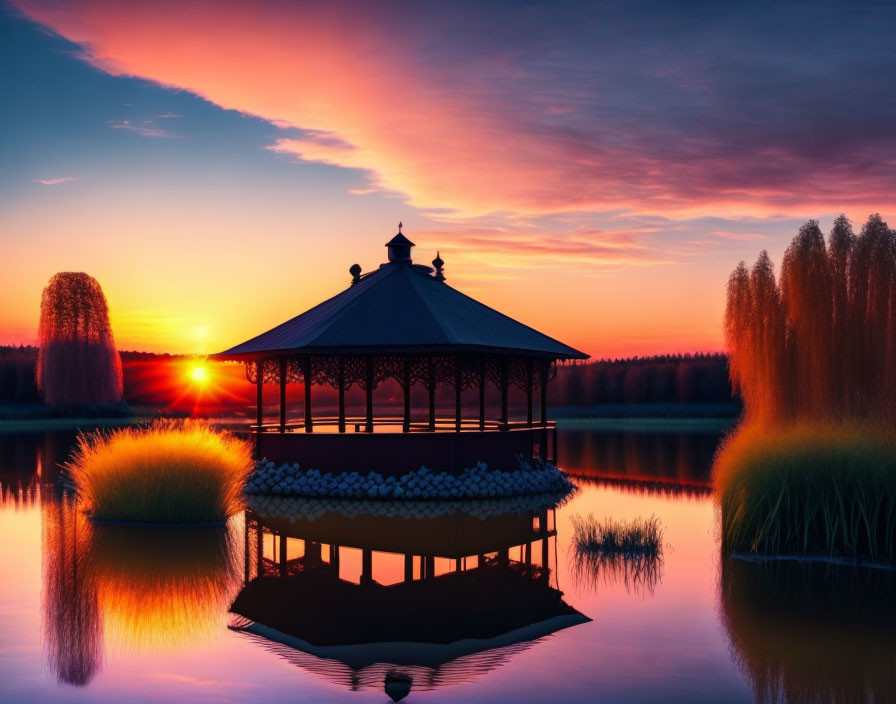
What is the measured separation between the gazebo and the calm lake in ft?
20.7

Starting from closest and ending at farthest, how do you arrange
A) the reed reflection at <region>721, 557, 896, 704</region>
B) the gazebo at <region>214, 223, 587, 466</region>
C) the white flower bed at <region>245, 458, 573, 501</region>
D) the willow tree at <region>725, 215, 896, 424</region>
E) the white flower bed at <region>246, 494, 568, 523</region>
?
the reed reflection at <region>721, 557, 896, 704</region> → the white flower bed at <region>246, 494, 568, 523</region> → the white flower bed at <region>245, 458, 573, 501</region> → the gazebo at <region>214, 223, 587, 466</region> → the willow tree at <region>725, 215, 896, 424</region>

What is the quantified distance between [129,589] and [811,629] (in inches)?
335

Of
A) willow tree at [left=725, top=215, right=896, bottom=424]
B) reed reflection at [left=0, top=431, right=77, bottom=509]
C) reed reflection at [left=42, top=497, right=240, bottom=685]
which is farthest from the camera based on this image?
willow tree at [left=725, top=215, right=896, bottom=424]

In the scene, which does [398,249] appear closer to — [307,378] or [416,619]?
[307,378]

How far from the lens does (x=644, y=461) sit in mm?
36188

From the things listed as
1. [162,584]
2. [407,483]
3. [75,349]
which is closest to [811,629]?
[162,584]

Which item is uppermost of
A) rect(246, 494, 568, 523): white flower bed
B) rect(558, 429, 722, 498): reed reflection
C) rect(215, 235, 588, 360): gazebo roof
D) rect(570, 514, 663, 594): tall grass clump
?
rect(215, 235, 588, 360): gazebo roof

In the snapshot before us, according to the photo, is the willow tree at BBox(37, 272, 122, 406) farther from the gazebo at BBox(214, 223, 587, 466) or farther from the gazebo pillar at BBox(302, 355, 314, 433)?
the gazebo pillar at BBox(302, 355, 314, 433)

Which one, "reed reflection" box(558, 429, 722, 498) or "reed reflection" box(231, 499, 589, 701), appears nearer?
"reed reflection" box(231, 499, 589, 701)

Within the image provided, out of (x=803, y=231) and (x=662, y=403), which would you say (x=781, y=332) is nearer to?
(x=803, y=231)

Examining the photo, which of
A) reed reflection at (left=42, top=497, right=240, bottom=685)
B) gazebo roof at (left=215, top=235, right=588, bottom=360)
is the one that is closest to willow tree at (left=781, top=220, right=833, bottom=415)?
gazebo roof at (left=215, top=235, right=588, bottom=360)

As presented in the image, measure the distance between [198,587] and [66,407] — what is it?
6061 centimetres

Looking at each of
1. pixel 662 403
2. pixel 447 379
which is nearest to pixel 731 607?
pixel 447 379

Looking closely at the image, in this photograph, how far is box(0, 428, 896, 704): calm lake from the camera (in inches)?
335
